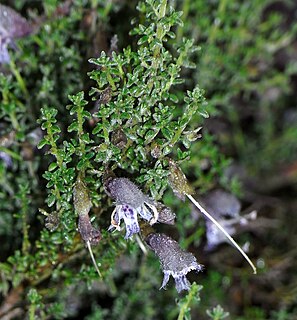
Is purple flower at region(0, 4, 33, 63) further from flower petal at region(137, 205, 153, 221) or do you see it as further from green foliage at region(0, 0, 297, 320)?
flower petal at region(137, 205, 153, 221)

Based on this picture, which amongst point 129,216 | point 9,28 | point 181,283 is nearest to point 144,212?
point 129,216

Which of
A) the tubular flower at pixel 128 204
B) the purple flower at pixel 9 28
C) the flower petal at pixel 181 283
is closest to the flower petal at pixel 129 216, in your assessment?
the tubular flower at pixel 128 204

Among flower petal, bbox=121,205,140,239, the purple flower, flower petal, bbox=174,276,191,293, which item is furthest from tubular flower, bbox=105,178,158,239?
the purple flower

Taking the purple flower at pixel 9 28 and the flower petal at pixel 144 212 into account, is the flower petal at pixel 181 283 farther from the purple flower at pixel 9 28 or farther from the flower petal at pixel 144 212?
the purple flower at pixel 9 28

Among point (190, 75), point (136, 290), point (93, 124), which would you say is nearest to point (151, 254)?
point (136, 290)

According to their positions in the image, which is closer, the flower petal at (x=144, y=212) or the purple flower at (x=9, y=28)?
the flower petal at (x=144, y=212)

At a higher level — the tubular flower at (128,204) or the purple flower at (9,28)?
the purple flower at (9,28)
